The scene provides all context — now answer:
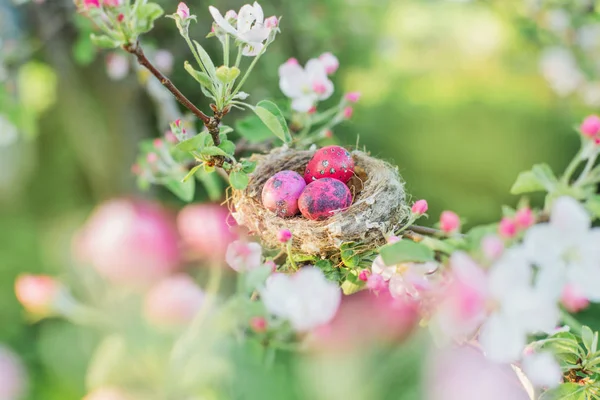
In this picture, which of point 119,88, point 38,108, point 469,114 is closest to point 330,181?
point 119,88

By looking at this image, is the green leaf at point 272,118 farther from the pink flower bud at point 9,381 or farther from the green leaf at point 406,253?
the pink flower bud at point 9,381

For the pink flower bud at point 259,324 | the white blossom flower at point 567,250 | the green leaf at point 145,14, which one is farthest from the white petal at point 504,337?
the green leaf at point 145,14

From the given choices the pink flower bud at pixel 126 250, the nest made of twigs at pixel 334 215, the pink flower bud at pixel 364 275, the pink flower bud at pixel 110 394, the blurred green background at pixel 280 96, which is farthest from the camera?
the blurred green background at pixel 280 96

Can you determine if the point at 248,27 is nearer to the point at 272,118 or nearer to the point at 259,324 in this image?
the point at 272,118

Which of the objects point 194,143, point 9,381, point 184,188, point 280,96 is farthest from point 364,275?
point 280,96

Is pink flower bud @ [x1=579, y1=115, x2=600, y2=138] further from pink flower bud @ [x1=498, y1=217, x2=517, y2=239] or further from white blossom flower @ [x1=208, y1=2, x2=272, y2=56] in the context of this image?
white blossom flower @ [x1=208, y1=2, x2=272, y2=56]

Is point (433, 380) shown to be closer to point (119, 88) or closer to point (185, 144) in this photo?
point (185, 144)
